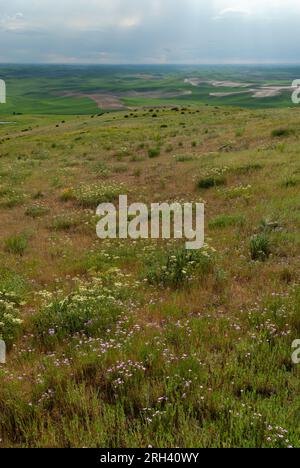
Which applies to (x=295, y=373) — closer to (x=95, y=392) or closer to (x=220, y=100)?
(x=95, y=392)

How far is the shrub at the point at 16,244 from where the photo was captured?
1113 cm

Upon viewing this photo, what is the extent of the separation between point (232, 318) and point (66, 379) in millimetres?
2654

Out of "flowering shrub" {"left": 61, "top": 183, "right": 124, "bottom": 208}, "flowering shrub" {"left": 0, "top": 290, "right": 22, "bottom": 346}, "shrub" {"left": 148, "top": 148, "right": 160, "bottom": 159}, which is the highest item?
"shrub" {"left": 148, "top": 148, "right": 160, "bottom": 159}

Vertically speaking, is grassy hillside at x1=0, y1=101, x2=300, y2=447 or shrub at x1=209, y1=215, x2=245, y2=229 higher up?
shrub at x1=209, y1=215, x2=245, y2=229

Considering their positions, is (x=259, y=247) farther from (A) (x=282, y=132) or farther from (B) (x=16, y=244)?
(A) (x=282, y=132)

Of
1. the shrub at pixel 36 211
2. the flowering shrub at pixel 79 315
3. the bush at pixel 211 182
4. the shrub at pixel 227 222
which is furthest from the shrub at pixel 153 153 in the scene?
the flowering shrub at pixel 79 315

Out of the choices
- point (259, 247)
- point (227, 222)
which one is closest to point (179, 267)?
point (259, 247)

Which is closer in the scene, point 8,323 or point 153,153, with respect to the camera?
point 8,323

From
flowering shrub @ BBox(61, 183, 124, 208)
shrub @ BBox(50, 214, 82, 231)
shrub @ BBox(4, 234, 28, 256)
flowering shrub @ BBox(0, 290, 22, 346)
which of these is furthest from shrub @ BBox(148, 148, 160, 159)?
flowering shrub @ BBox(0, 290, 22, 346)

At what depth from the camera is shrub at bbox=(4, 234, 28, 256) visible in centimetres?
1113

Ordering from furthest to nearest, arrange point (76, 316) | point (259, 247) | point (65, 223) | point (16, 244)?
point (65, 223) < point (16, 244) < point (259, 247) < point (76, 316)

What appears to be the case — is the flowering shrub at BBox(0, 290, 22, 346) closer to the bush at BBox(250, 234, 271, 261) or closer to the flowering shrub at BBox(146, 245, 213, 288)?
the flowering shrub at BBox(146, 245, 213, 288)

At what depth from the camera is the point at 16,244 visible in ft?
37.4

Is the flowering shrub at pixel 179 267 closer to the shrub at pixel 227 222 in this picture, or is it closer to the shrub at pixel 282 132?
the shrub at pixel 227 222
